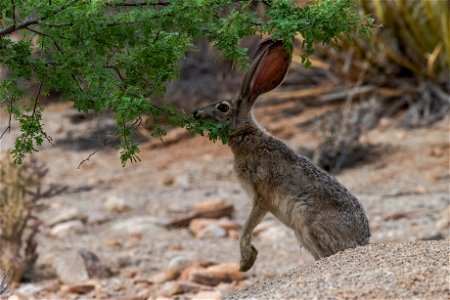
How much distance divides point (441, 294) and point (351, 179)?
551 centimetres

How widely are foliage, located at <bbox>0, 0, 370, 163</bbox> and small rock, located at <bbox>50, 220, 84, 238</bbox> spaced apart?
360 cm

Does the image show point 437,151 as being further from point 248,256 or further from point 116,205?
point 248,256

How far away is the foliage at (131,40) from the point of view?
155 inches

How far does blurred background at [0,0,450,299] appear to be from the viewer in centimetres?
661

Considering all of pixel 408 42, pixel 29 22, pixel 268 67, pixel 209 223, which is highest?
pixel 29 22

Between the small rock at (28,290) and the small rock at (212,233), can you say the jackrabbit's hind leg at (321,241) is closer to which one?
the small rock at (28,290)

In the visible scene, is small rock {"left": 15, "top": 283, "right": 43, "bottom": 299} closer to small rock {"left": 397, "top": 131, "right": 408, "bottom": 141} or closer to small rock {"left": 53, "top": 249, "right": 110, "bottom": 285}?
small rock {"left": 53, "top": 249, "right": 110, "bottom": 285}

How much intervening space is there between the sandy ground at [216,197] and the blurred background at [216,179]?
2 cm

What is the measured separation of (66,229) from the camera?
25.8 feet

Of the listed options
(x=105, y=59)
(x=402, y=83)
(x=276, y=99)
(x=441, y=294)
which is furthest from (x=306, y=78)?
(x=441, y=294)

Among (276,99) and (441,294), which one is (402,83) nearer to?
(276,99)

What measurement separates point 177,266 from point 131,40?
2700mm

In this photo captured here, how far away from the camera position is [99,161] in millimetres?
10727

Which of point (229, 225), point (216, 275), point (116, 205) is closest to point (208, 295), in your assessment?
point (216, 275)
